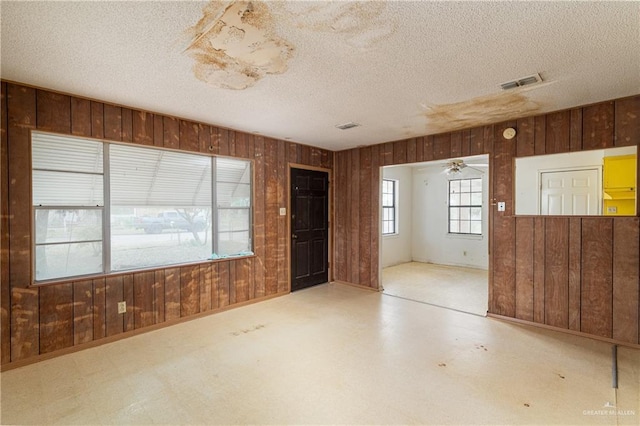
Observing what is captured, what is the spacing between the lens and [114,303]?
10.2 feet

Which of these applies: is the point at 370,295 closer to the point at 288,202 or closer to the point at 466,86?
the point at 288,202

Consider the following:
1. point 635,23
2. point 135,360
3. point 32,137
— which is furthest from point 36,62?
point 635,23

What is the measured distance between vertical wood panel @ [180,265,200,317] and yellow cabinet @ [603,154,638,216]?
4949mm

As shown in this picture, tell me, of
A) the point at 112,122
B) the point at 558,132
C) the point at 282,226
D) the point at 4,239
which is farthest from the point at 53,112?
the point at 558,132

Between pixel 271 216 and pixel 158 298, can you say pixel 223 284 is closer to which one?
pixel 158 298

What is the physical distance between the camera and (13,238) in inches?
101

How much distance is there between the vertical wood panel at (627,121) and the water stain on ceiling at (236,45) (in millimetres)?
3355

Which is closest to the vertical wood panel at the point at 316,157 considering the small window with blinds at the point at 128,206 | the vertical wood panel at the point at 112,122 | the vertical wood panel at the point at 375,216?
the vertical wood panel at the point at 375,216

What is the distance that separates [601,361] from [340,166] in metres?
4.24

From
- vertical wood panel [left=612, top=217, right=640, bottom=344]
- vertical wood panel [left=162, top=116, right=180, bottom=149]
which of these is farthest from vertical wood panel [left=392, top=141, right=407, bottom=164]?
vertical wood panel [left=162, top=116, right=180, bottom=149]

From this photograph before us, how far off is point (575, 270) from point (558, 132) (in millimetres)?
1549

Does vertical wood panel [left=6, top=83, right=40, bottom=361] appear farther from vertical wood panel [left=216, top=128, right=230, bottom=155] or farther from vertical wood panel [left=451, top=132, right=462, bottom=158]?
vertical wood panel [left=451, top=132, right=462, bottom=158]

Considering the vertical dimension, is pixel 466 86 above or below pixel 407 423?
above

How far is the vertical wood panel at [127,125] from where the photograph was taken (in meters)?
3.16
